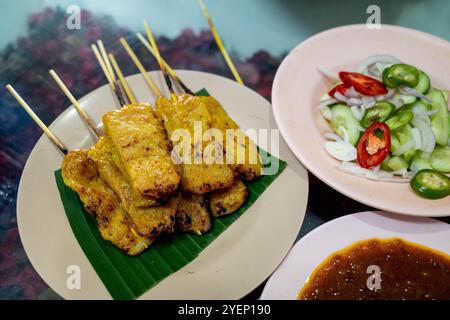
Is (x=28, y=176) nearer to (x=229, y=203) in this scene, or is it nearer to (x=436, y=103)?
(x=229, y=203)

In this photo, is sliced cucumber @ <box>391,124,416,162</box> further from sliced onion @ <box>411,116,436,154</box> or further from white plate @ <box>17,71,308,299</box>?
white plate @ <box>17,71,308,299</box>

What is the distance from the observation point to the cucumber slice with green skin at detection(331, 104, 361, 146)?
11.9 feet

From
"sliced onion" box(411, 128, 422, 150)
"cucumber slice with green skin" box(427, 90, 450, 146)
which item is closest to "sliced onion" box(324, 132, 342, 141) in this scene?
"sliced onion" box(411, 128, 422, 150)

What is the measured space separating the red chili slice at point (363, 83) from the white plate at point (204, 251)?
32.5 inches

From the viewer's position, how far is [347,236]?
10.7 feet

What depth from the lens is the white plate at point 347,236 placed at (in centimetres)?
306

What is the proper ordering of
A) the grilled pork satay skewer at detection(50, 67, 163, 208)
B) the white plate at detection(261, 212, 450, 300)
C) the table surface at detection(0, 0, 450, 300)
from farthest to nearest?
the table surface at detection(0, 0, 450, 300)
the white plate at detection(261, 212, 450, 300)
the grilled pork satay skewer at detection(50, 67, 163, 208)

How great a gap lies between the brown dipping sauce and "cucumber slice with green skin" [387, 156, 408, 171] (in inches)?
25.1

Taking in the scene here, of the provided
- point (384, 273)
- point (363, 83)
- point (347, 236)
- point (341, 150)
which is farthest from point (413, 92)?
point (384, 273)

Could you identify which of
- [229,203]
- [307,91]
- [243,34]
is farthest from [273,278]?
[243,34]

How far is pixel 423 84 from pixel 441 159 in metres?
0.78

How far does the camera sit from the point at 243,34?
4973 millimetres

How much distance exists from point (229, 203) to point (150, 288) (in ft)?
2.90
